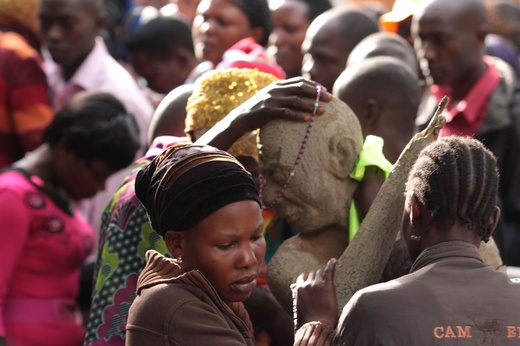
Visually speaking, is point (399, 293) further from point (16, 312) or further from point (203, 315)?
point (16, 312)

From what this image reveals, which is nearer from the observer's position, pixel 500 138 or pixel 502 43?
pixel 500 138

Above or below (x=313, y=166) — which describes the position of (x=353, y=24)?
below

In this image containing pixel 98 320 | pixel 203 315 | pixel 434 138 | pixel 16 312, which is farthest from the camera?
pixel 16 312

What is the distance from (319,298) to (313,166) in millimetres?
518

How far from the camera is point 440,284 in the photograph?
3328 mm

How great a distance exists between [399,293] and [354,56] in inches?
123

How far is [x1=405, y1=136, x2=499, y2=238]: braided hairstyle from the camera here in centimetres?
340

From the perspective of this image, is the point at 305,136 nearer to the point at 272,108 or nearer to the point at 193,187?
the point at 272,108

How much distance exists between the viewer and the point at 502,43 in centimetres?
900

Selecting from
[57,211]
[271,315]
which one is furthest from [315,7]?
[271,315]

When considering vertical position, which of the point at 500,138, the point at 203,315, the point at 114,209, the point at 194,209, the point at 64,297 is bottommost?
the point at 64,297

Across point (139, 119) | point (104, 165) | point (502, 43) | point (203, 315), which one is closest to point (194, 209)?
point (203, 315)

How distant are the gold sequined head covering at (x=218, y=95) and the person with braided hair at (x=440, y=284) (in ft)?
2.93

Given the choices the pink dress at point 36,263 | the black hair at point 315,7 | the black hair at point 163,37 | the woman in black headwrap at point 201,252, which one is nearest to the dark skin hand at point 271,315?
the woman in black headwrap at point 201,252
